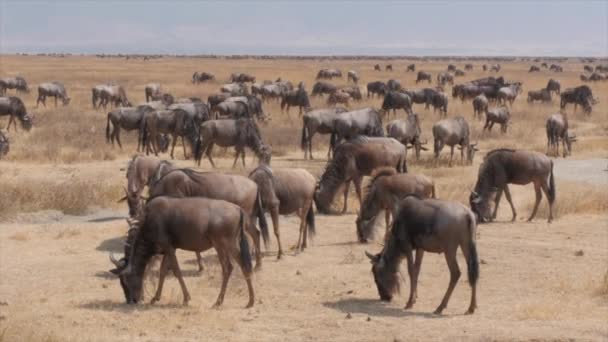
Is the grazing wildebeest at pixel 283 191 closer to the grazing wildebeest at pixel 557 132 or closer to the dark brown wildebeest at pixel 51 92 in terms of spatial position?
the grazing wildebeest at pixel 557 132

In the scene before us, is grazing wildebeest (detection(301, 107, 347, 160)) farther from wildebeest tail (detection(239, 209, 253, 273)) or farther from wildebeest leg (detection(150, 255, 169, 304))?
wildebeest tail (detection(239, 209, 253, 273))

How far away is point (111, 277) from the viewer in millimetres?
12281

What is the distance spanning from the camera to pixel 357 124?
23844 mm

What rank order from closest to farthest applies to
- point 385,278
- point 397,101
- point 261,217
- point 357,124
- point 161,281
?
point 161,281 < point 385,278 < point 261,217 < point 357,124 < point 397,101

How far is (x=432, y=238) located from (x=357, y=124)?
45.1 feet

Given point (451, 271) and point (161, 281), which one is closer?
point (451, 271)

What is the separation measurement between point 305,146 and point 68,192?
28.6 ft

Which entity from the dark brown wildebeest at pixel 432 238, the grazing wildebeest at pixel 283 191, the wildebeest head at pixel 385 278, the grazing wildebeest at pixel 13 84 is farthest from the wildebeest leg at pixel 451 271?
the grazing wildebeest at pixel 13 84

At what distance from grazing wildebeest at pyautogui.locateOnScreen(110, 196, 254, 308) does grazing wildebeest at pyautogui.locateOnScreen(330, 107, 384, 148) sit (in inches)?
527

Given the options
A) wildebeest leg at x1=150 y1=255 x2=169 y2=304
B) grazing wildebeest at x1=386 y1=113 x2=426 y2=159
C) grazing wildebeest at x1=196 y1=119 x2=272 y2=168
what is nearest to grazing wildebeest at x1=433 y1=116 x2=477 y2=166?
grazing wildebeest at x1=386 y1=113 x2=426 y2=159

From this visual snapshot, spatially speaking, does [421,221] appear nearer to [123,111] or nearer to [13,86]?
[123,111]

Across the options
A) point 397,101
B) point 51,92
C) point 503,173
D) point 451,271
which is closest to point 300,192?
point 451,271

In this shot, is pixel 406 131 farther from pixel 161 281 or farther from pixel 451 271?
pixel 161 281

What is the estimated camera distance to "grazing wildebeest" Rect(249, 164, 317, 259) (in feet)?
43.6
